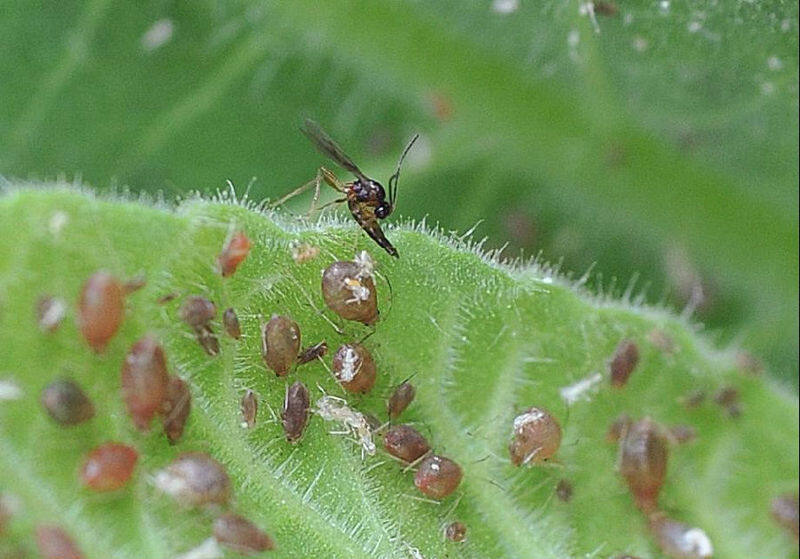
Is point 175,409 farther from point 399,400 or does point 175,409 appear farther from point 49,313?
point 399,400

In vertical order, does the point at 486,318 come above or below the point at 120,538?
above

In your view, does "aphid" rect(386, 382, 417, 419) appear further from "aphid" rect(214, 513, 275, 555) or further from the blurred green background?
the blurred green background

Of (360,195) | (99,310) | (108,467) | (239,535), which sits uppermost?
(360,195)

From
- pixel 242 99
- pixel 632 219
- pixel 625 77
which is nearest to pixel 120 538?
pixel 242 99

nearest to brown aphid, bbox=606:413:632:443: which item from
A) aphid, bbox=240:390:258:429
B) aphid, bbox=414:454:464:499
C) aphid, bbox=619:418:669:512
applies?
aphid, bbox=619:418:669:512

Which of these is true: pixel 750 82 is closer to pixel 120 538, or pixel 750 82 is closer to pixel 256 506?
pixel 256 506

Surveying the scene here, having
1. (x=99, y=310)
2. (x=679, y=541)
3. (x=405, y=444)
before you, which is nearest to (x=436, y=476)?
(x=405, y=444)

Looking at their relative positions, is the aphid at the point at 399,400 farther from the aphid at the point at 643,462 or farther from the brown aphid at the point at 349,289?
the aphid at the point at 643,462
